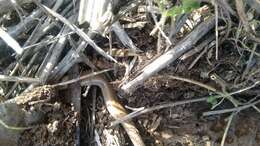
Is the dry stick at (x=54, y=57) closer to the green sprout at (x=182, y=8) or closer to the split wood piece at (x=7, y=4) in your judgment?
the split wood piece at (x=7, y=4)

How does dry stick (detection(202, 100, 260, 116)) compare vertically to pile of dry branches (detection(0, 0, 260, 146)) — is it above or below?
below

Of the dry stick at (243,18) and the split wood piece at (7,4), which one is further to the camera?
the split wood piece at (7,4)

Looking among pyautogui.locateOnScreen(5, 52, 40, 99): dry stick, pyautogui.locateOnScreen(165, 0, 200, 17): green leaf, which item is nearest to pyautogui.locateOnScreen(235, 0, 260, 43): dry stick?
pyautogui.locateOnScreen(165, 0, 200, 17): green leaf

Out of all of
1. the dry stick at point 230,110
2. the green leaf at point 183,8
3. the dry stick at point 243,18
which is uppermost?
the green leaf at point 183,8

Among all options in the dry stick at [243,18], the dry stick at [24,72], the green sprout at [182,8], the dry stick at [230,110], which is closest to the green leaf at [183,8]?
the green sprout at [182,8]

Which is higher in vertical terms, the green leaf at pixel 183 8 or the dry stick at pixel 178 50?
the green leaf at pixel 183 8

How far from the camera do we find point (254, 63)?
1.65m

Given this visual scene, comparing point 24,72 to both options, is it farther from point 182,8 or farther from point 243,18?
point 243,18

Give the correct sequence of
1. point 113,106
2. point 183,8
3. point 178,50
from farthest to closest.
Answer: point 113,106 < point 178,50 < point 183,8

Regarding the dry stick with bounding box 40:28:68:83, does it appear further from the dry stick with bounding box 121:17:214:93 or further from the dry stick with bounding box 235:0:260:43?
the dry stick with bounding box 235:0:260:43

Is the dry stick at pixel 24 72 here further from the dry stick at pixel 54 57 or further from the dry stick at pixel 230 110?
the dry stick at pixel 230 110

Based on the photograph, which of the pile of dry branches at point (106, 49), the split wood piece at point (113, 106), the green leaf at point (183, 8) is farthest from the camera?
the split wood piece at point (113, 106)

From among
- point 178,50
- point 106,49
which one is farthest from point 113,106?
point 178,50

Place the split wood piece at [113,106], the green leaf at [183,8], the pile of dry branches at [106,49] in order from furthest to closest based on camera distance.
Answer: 1. the split wood piece at [113,106]
2. the pile of dry branches at [106,49]
3. the green leaf at [183,8]
